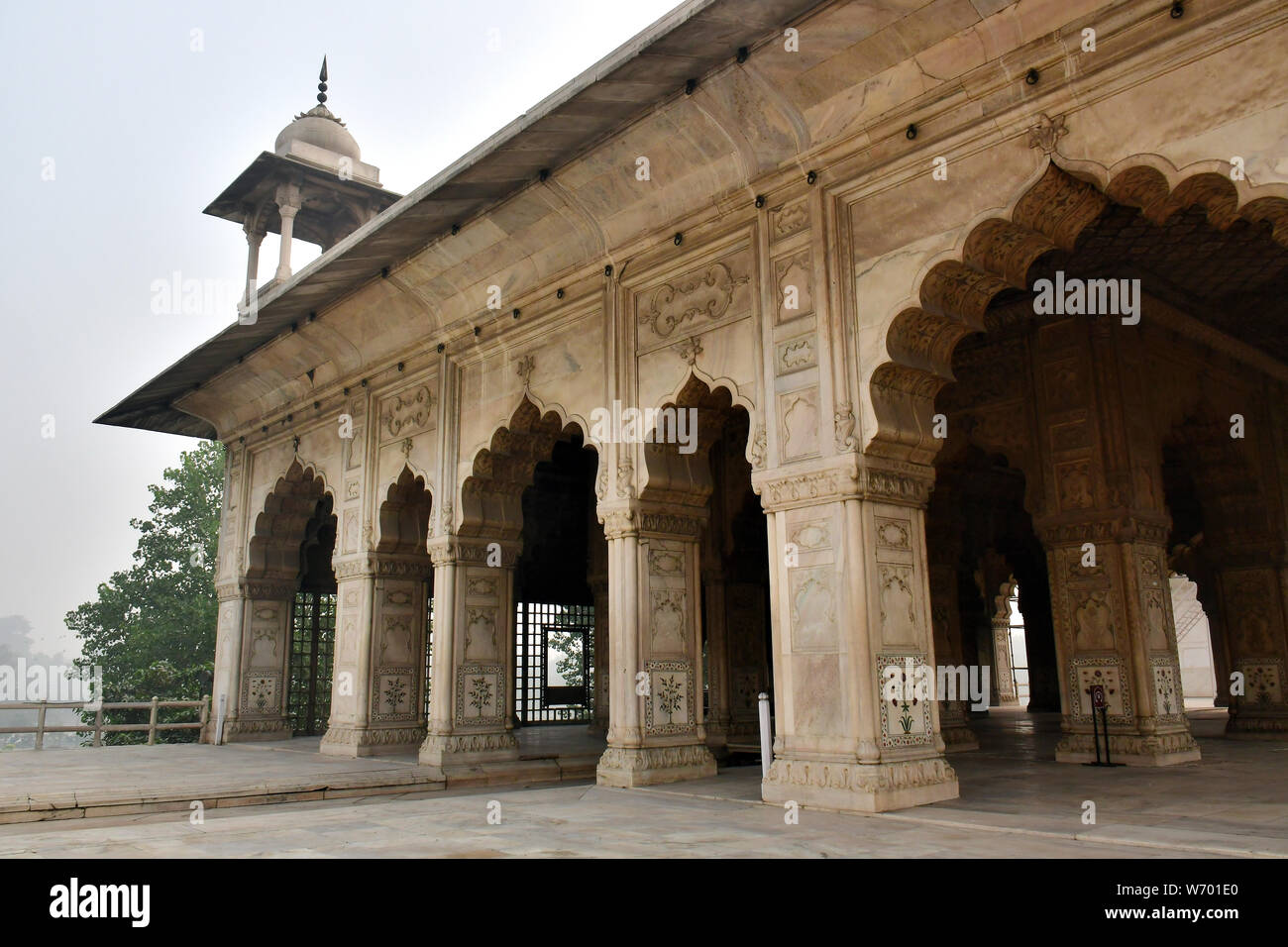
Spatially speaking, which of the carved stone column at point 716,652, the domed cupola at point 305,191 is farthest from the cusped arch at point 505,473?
the domed cupola at point 305,191

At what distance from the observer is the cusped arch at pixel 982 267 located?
639 cm

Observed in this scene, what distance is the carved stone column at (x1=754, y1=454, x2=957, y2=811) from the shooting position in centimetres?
719

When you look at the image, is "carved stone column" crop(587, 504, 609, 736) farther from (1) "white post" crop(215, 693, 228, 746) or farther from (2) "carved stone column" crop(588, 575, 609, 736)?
(1) "white post" crop(215, 693, 228, 746)

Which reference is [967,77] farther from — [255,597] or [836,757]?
[255,597]

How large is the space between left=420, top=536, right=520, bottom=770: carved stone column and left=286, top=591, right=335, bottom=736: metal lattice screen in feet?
22.9

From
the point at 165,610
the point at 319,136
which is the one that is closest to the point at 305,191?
the point at 319,136

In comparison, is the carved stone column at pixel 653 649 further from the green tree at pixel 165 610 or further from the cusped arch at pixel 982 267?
the green tree at pixel 165 610

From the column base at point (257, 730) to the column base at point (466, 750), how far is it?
5949mm

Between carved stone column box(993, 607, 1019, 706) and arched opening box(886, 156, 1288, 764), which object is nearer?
arched opening box(886, 156, 1288, 764)

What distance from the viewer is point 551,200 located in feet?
32.6

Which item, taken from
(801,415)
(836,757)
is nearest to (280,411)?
(801,415)

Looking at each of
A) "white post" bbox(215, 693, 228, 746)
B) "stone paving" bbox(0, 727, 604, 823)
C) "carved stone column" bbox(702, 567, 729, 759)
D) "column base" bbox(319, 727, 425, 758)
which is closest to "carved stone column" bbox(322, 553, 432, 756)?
"column base" bbox(319, 727, 425, 758)

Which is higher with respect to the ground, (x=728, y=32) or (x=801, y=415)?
(x=728, y=32)

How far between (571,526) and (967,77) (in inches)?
520
